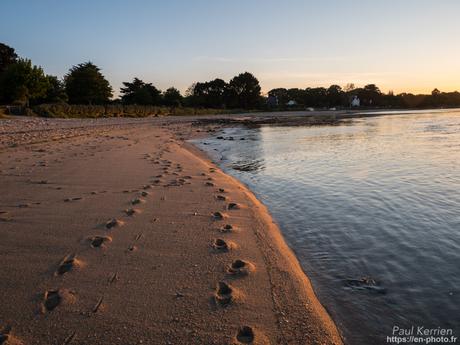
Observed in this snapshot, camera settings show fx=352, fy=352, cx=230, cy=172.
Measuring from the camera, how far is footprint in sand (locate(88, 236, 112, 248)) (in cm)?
396

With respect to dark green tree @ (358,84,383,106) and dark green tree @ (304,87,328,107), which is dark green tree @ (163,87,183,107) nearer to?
dark green tree @ (304,87,328,107)

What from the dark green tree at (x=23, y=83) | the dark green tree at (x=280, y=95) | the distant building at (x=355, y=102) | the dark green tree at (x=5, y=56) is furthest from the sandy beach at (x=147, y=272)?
the distant building at (x=355, y=102)

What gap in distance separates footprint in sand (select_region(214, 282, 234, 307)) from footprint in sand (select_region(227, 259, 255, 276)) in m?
0.29

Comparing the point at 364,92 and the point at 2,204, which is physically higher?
the point at 364,92

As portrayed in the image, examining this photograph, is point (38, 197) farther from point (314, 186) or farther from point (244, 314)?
point (314, 186)

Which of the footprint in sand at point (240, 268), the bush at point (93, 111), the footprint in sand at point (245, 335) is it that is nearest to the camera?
the footprint in sand at point (245, 335)

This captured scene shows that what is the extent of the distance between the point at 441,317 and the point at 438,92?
517ft

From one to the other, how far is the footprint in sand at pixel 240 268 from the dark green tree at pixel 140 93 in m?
78.0

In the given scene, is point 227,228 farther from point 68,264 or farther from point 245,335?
point 245,335

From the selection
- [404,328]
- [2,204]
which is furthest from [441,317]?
[2,204]

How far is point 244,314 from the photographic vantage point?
109 inches

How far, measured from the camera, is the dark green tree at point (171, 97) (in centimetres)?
8252

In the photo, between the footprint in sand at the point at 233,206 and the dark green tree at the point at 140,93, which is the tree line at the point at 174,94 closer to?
the dark green tree at the point at 140,93

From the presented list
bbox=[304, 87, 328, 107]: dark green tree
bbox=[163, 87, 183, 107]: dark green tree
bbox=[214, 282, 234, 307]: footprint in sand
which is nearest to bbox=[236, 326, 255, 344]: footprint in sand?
bbox=[214, 282, 234, 307]: footprint in sand
